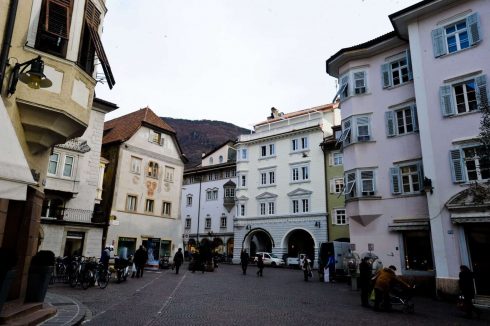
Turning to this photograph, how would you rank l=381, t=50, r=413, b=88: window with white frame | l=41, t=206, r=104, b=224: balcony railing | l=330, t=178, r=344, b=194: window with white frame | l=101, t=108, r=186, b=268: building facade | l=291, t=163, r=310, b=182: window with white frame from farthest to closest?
l=291, t=163, r=310, b=182: window with white frame, l=330, t=178, r=344, b=194: window with white frame, l=101, t=108, r=186, b=268: building facade, l=41, t=206, r=104, b=224: balcony railing, l=381, t=50, r=413, b=88: window with white frame

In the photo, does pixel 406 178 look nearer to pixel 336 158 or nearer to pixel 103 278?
pixel 103 278

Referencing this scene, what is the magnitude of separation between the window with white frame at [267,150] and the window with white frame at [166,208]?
1493cm

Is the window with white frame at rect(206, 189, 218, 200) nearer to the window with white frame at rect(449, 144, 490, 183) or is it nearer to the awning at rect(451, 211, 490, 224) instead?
the window with white frame at rect(449, 144, 490, 183)

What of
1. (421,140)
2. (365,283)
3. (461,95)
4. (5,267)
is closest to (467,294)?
(365,283)

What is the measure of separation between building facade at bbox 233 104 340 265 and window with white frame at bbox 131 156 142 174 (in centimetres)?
1587

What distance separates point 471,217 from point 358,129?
8328mm

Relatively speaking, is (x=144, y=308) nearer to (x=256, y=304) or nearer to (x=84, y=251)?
(x=256, y=304)

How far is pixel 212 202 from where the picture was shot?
57.0m

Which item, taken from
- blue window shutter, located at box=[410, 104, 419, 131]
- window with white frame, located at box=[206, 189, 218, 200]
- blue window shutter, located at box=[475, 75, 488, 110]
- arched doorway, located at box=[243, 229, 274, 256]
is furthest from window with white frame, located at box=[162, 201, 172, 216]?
blue window shutter, located at box=[475, 75, 488, 110]

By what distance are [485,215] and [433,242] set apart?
8.56 ft

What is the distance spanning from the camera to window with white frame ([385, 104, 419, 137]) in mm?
20531

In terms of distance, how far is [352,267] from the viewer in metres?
20.7

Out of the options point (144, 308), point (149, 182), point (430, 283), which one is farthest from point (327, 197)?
point (144, 308)

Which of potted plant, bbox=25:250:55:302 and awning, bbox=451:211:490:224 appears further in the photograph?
awning, bbox=451:211:490:224
